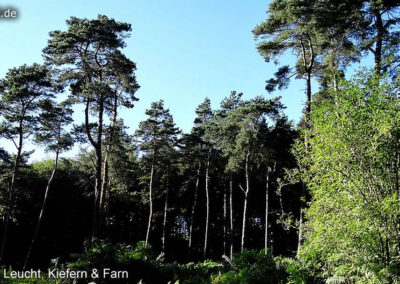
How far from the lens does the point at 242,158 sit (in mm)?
21922

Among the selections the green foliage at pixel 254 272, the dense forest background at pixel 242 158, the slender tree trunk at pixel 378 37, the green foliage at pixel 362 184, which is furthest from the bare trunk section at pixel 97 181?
the slender tree trunk at pixel 378 37

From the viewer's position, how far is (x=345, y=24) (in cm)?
1164

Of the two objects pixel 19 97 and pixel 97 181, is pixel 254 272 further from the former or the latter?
pixel 19 97

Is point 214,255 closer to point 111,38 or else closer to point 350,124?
point 111,38

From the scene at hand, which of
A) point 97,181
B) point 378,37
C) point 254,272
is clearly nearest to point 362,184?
point 254,272

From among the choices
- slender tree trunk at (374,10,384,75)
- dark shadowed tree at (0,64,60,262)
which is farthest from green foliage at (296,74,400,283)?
dark shadowed tree at (0,64,60,262)

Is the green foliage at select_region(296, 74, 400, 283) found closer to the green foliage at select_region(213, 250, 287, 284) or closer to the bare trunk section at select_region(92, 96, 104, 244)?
the green foliage at select_region(213, 250, 287, 284)

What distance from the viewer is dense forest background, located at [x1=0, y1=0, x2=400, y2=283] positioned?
6.59m

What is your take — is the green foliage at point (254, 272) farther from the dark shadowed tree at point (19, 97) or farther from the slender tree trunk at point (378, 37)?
the dark shadowed tree at point (19, 97)

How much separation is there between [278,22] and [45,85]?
42.7ft

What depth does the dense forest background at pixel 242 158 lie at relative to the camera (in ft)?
21.6

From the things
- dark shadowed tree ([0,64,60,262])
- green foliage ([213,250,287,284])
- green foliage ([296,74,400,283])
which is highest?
dark shadowed tree ([0,64,60,262])

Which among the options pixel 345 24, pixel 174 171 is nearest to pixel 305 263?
pixel 345 24

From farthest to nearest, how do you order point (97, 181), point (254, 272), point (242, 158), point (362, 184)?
point (242, 158) → point (97, 181) → point (254, 272) → point (362, 184)
